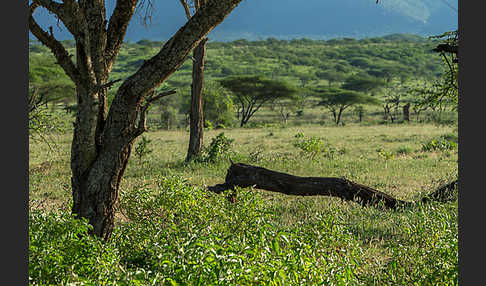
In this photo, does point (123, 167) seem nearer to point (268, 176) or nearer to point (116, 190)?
point (116, 190)

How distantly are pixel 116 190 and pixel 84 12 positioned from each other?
154cm

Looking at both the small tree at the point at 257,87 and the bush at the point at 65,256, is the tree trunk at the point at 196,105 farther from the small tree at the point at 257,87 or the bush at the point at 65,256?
the small tree at the point at 257,87

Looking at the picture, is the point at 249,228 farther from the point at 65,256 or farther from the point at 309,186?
the point at 309,186

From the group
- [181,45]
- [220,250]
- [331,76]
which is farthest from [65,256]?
[331,76]

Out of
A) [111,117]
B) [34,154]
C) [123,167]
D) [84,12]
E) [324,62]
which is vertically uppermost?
[324,62]

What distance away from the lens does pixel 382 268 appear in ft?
11.7

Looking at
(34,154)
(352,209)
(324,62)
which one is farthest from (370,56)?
(352,209)

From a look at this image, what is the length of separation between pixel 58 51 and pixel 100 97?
1.66ft

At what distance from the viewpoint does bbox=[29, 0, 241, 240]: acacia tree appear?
141 inches

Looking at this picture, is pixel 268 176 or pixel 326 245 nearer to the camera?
pixel 326 245

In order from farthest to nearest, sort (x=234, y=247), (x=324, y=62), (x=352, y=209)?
(x=324, y=62) < (x=352, y=209) < (x=234, y=247)

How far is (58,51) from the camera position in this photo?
379 centimetres

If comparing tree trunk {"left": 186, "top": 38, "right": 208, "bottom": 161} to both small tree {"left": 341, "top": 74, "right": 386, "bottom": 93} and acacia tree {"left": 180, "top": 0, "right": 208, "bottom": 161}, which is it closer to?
acacia tree {"left": 180, "top": 0, "right": 208, "bottom": 161}

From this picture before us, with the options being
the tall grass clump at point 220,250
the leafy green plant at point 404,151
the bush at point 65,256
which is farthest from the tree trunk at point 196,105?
the bush at point 65,256
